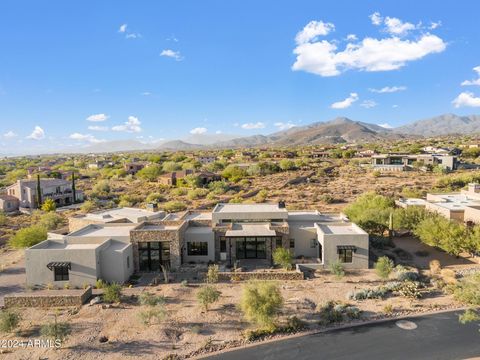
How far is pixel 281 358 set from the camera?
56.3ft

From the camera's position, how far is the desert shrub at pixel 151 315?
20.2m

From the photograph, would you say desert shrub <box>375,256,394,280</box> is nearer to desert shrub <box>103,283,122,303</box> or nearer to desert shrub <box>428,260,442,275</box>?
desert shrub <box>428,260,442,275</box>

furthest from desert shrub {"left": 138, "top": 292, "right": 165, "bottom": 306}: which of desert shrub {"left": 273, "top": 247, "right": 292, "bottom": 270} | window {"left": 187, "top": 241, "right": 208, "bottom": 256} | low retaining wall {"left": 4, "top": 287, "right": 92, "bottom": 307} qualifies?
desert shrub {"left": 273, "top": 247, "right": 292, "bottom": 270}

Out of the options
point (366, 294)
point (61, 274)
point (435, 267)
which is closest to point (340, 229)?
point (435, 267)

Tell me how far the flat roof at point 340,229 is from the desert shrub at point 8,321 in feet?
77.9

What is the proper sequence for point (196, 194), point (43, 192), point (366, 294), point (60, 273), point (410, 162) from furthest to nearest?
1. point (410, 162)
2. point (196, 194)
3. point (43, 192)
4. point (60, 273)
5. point (366, 294)

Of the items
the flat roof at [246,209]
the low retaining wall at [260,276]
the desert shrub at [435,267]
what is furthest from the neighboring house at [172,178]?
the desert shrub at [435,267]

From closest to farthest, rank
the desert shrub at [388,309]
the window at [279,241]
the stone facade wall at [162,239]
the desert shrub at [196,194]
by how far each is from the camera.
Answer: the desert shrub at [388,309] < the stone facade wall at [162,239] < the window at [279,241] < the desert shrub at [196,194]

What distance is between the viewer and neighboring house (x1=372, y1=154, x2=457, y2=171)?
88662 mm

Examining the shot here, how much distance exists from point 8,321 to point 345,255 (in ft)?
80.4

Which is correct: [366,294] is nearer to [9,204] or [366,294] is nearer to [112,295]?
[112,295]

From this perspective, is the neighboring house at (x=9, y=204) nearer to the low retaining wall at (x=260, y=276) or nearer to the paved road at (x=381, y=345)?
the low retaining wall at (x=260, y=276)

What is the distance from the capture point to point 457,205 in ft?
122

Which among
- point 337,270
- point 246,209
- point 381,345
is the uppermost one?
point 246,209
